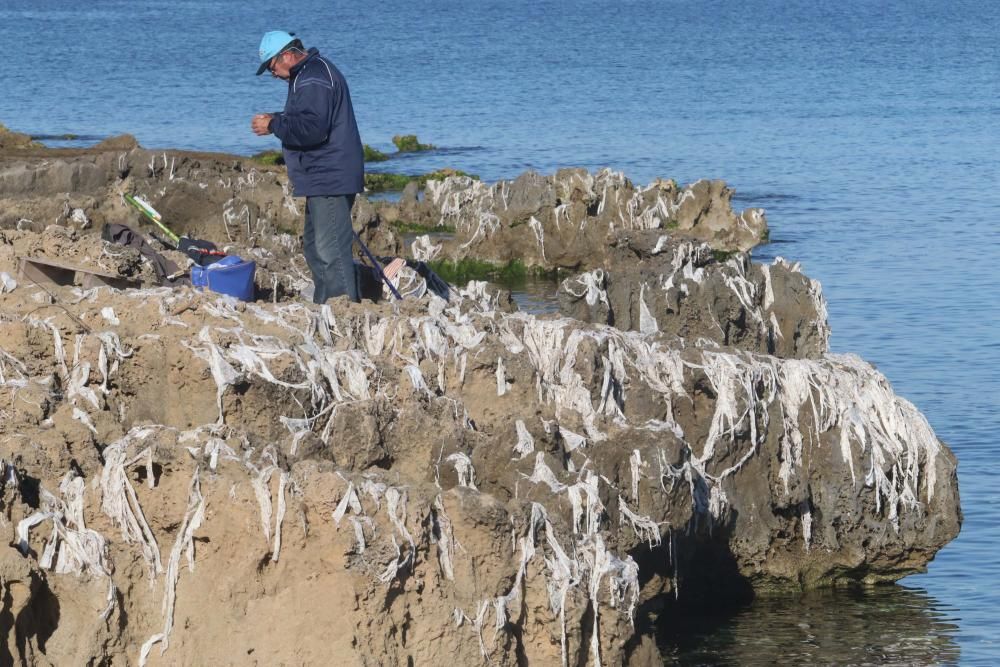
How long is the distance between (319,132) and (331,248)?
2.30 feet

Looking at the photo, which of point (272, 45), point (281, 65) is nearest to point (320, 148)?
point (281, 65)

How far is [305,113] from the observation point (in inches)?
392

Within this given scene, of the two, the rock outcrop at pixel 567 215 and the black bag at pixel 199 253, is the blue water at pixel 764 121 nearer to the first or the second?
the rock outcrop at pixel 567 215

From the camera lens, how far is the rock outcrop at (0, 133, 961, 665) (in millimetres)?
6688

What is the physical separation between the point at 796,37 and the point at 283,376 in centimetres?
8294

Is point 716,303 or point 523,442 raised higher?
point 716,303

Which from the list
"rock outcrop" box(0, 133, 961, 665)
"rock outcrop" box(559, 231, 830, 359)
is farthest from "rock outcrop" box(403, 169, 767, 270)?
"rock outcrop" box(0, 133, 961, 665)

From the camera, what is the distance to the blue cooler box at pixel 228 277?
10059mm

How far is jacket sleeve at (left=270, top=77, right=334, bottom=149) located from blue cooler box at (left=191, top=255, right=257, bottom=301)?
0.82 metres

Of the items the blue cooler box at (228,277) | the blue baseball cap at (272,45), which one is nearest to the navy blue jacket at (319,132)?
the blue baseball cap at (272,45)

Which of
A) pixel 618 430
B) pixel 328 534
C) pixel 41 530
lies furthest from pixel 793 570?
pixel 41 530

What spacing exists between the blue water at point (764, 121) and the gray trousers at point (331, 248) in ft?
9.80

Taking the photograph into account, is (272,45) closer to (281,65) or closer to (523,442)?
(281,65)

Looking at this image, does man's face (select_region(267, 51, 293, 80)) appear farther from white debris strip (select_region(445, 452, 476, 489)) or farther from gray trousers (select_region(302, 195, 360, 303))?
white debris strip (select_region(445, 452, 476, 489))
